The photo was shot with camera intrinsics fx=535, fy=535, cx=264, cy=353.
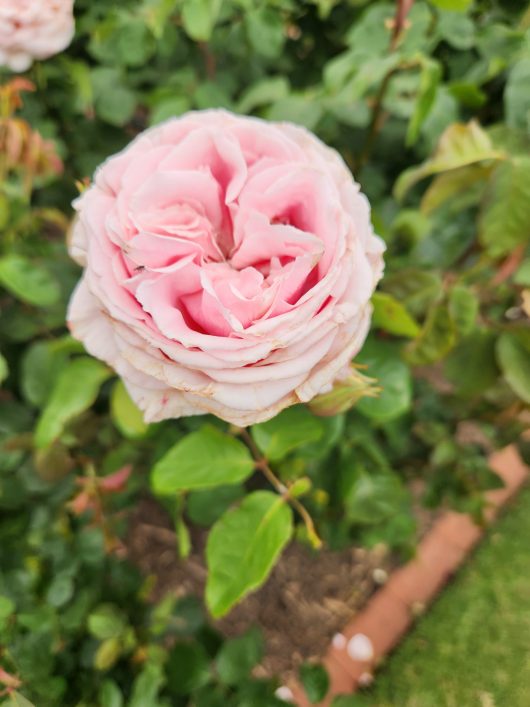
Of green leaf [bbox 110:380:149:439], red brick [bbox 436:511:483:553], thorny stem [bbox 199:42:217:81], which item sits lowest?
red brick [bbox 436:511:483:553]

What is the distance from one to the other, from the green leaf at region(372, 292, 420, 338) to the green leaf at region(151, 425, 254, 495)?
7.9 inches

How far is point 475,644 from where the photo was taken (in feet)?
3.95

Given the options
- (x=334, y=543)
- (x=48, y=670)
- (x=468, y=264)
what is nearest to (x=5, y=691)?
(x=48, y=670)

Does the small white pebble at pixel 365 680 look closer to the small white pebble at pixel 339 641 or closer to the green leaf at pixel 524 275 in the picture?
the small white pebble at pixel 339 641

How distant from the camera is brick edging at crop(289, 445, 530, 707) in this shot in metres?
1.17

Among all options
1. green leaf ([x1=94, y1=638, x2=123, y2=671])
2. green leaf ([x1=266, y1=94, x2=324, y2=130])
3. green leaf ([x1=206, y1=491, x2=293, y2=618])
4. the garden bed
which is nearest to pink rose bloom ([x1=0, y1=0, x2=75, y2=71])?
green leaf ([x1=266, y1=94, x2=324, y2=130])

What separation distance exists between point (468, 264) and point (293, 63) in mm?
492

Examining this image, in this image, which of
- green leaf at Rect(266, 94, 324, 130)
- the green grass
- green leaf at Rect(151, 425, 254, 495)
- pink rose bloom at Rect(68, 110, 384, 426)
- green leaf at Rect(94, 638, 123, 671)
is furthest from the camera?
the green grass

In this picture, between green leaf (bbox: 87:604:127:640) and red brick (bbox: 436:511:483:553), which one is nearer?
green leaf (bbox: 87:604:127:640)

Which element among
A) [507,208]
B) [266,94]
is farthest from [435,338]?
[266,94]

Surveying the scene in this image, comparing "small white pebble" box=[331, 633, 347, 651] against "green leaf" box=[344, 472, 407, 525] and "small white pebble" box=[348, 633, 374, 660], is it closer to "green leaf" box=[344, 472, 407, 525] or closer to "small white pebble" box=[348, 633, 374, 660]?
"small white pebble" box=[348, 633, 374, 660]

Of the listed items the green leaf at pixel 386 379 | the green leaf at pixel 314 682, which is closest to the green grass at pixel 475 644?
the green leaf at pixel 314 682

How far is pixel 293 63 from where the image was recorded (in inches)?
38.6

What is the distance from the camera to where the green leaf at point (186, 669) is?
0.68 meters
